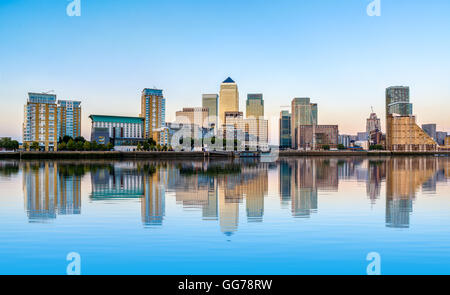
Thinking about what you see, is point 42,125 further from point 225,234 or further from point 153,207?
point 225,234

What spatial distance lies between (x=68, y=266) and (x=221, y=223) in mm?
6496

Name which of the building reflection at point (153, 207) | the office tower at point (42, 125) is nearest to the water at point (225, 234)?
the building reflection at point (153, 207)

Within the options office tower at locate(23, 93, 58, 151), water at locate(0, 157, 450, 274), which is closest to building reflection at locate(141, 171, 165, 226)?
water at locate(0, 157, 450, 274)

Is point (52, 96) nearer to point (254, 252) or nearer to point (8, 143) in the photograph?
point (8, 143)

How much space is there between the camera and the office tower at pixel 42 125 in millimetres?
133125

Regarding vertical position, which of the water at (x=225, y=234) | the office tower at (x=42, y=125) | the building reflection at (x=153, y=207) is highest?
the office tower at (x=42, y=125)

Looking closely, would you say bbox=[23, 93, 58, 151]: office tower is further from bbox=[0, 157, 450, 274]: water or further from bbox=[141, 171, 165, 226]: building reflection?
bbox=[141, 171, 165, 226]: building reflection

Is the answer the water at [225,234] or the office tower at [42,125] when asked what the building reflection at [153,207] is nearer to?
the water at [225,234]

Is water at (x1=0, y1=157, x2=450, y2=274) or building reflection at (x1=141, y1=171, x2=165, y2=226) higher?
water at (x1=0, y1=157, x2=450, y2=274)

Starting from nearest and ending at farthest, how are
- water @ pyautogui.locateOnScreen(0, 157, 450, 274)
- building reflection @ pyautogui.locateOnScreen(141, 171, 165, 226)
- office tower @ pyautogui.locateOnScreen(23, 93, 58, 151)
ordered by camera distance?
1. water @ pyautogui.locateOnScreen(0, 157, 450, 274)
2. building reflection @ pyautogui.locateOnScreen(141, 171, 165, 226)
3. office tower @ pyautogui.locateOnScreen(23, 93, 58, 151)

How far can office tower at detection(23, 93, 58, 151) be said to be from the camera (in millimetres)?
133125

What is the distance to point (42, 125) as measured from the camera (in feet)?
440

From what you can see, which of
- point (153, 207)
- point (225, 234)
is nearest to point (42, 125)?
point (153, 207)
